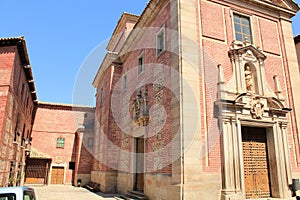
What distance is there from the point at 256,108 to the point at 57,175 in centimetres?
1815

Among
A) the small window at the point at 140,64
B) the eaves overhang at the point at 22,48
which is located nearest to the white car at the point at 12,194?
the small window at the point at 140,64

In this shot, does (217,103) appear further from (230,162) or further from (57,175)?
(57,175)

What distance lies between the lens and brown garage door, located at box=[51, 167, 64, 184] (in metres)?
20.7

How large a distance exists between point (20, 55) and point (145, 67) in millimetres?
6795

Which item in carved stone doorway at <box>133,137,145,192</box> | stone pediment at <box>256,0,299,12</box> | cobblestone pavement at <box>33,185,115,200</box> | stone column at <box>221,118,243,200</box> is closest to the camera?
stone column at <box>221,118,243,200</box>

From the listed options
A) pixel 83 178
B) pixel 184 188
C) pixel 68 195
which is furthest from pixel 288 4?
pixel 83 178

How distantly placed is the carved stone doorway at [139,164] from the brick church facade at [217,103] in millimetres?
47

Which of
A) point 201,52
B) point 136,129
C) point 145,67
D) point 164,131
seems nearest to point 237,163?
point 164,131

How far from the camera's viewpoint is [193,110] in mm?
7766

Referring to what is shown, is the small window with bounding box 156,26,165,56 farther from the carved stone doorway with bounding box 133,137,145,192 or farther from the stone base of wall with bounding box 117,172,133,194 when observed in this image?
the stone base of wall with bounding box 117,172,133,194

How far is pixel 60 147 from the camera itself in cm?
2189

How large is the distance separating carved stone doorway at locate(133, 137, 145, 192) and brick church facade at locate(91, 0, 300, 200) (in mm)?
47

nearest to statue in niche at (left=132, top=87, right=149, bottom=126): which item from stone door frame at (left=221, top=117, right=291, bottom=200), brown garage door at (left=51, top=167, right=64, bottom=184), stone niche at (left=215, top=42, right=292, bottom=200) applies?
stone niche at (left=215, top=42, right=292, bottom=200)

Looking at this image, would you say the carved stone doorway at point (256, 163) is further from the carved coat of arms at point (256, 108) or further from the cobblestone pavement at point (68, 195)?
the cobblestone pavement at point (68, 195)
